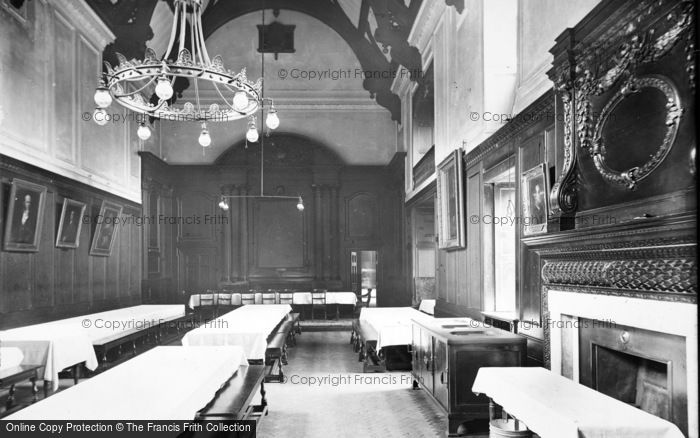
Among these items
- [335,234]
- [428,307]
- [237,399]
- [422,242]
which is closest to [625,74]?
[237,399]

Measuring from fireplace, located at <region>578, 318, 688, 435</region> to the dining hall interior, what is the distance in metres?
0.02

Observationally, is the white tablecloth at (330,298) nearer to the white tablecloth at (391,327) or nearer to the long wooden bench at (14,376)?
the white tablecloth at (391,327)

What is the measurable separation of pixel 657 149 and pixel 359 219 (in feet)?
40.5

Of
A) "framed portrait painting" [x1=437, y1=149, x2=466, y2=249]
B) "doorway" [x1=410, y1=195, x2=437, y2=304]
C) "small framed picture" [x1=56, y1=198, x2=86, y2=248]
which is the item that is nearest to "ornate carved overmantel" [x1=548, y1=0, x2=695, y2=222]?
"framed portrait painting" [x1=437, y1=149, x2=466, y2=249]

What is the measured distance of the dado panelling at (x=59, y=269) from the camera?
7043 mm

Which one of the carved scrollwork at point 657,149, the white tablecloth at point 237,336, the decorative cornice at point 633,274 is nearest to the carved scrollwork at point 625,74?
the carved scrollwork at point 657,149

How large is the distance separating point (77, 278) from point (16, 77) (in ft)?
11.1

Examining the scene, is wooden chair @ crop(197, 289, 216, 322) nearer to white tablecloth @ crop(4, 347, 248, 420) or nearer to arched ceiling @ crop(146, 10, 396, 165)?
arched ceiling @ crop(146, 10, 396, 165)

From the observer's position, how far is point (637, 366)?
11.5ft

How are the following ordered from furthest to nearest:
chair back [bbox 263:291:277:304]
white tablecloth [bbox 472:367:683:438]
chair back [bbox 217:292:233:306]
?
chair back [bbox 263:291:277:304] → chair back [bbox 217:292:233:306] → white tablecloth [bbox 472:367:683:438]

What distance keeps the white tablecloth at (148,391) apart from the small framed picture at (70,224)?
4.73 meters

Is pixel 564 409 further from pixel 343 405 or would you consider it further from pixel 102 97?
pixel 102 97

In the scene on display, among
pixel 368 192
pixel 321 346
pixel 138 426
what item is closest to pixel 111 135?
pixel 321 346

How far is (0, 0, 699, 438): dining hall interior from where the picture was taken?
10.2 feet
